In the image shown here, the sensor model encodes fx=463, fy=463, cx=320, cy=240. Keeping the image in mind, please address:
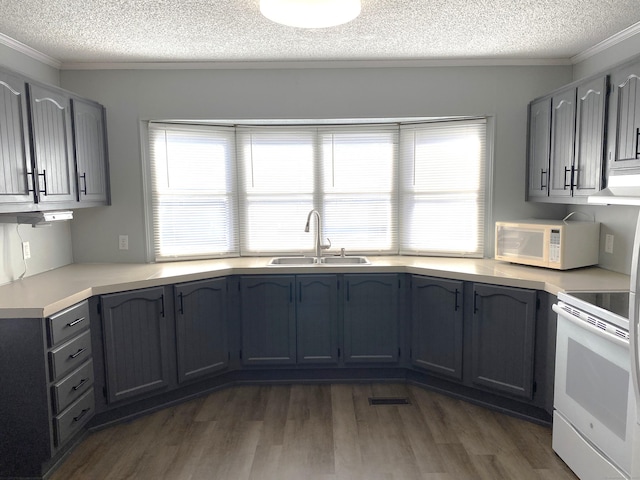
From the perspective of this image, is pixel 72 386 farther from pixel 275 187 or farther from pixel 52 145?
pixel 275 187

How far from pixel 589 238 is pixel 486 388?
118cm

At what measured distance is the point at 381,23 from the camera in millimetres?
2711

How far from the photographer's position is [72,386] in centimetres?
251

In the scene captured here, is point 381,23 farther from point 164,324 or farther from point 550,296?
point 164,324

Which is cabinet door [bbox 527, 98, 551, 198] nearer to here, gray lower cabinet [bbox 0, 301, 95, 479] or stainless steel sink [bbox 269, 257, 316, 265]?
stainless steel sink [bbox 269, 257, 316, 265]

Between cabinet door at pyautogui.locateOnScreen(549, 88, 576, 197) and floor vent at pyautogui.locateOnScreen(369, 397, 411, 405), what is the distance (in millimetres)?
1737

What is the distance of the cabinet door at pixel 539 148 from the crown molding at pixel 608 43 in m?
0.45

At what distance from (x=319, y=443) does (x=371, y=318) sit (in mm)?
1019

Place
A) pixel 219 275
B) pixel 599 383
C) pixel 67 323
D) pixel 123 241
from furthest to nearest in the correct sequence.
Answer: pixel 123 241, pixel 219 275, pixel 67 323, pixel 599 383

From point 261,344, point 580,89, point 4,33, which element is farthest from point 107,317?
point 580,89

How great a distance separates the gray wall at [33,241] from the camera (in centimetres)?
285

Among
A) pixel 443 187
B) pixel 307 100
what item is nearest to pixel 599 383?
pixel 443 187

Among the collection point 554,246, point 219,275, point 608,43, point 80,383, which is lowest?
point 80,383

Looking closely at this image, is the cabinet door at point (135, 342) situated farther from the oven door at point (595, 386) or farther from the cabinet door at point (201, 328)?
the oven door at point (595, 386)
